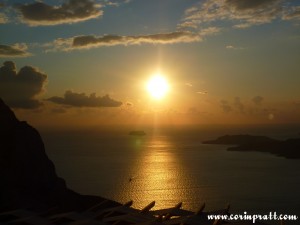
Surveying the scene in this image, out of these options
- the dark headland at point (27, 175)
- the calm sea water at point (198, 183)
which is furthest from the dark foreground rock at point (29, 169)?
the calm sea water at point (198, 183)

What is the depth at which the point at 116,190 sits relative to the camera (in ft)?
337

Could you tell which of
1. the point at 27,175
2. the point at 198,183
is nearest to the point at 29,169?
the point at 27,175

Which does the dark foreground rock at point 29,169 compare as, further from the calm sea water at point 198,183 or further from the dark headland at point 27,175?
the calm sea water at point 198,183

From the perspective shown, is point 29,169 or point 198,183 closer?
point 29,169

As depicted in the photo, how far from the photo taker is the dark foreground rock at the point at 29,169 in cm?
5084

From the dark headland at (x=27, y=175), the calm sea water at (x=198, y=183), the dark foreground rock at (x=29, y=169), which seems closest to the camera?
the dark headland at (x=27, y=175)

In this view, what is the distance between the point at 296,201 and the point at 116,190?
4819 centimetres

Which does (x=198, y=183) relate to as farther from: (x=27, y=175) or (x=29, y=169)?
(x=27, y=175)

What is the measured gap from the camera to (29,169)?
5584 centimetres

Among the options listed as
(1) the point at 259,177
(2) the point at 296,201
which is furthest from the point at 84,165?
(2) the point at 296,201

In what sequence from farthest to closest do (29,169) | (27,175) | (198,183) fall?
(198,183) < (29,169) < (27,175)

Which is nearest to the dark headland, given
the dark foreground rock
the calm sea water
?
the dark foreground rock

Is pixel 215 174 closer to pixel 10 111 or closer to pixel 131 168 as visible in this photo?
pixel 131 168

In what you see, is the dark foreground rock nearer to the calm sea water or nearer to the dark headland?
the dark headland
